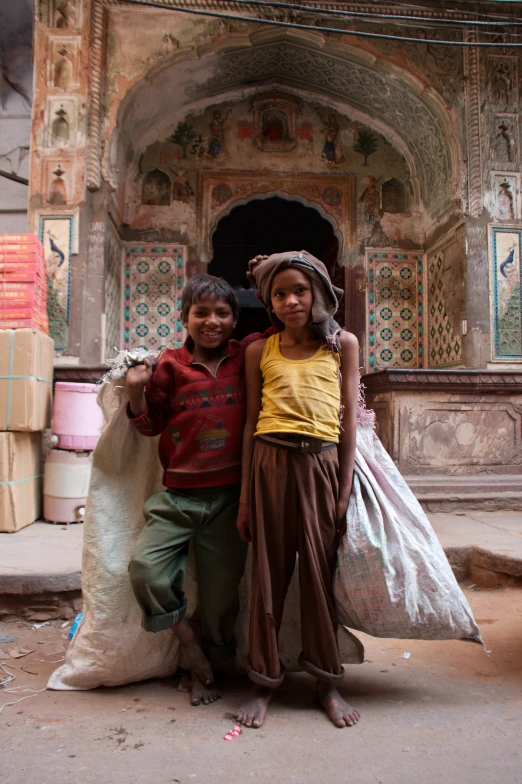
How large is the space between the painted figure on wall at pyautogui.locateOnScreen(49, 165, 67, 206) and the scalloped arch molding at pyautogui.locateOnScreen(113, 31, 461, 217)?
31.4 inches

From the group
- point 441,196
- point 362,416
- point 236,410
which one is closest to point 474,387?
point 441,196

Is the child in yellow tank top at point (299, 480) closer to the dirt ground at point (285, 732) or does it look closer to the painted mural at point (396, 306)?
the dirt ground at point (285, 732)

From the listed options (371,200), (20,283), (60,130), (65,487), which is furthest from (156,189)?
(65,487)

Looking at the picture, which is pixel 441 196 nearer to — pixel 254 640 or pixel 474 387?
pixel 474 387

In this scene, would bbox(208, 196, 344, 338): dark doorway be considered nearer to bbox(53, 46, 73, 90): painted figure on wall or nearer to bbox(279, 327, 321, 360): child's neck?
bbox(53, 46, 73, 90): painted figure on wall

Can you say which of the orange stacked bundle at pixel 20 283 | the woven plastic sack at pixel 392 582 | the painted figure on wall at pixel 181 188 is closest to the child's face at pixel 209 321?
the woven plastic sack at pixel 392 582

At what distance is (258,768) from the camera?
1.72 metres

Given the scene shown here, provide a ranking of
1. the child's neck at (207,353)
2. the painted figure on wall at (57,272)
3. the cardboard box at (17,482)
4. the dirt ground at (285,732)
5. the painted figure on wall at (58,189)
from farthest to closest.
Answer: the painted figure on wall at (58,189) < the painted figure on wall at (57,272) < the cardboard box at (17,482) < the child's neck at (207,353) < the dirt ground at (285,732)

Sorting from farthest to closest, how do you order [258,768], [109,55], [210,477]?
[109,55], [210,477], [258,768]

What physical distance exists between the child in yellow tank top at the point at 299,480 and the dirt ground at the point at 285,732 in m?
0.14

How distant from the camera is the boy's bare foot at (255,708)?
198cm

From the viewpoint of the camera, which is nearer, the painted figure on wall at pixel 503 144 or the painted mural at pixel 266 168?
the painted figure on wall at pixel 503 144

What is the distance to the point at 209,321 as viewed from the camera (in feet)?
7.37

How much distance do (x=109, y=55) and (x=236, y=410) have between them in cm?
625
